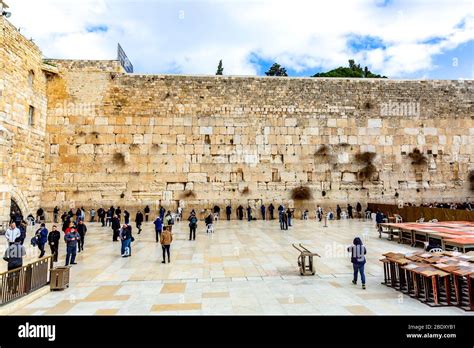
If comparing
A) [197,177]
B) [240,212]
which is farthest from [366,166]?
[197,177]

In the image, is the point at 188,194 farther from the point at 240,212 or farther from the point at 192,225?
the point at 192,225

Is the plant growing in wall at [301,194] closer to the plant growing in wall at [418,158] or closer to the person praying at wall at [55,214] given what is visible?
the plant growing in wall at [418,158]

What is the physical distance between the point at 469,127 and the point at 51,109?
26.2 m

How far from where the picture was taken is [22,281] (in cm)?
521

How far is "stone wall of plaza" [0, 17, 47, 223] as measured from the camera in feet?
45.4

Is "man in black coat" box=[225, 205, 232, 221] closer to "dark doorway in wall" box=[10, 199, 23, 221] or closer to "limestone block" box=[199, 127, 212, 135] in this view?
"limestone block" box=[199, 127, 212, 135]

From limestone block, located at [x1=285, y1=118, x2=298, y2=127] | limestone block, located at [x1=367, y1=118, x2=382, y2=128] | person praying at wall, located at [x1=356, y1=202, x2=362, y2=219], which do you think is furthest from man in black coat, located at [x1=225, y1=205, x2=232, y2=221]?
limestone block, located at [x1=367, y1=118, x2=382, y2=128]

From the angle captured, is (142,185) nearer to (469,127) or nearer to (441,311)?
(441,311)

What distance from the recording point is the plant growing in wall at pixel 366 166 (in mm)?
19469

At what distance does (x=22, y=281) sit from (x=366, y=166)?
1869cm

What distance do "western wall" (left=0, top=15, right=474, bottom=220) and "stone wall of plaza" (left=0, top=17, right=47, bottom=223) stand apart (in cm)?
16

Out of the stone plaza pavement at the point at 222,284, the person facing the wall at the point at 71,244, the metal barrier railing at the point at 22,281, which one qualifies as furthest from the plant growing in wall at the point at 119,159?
the metal barrier railing at the point at 22,281

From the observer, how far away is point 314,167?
19250 mm
